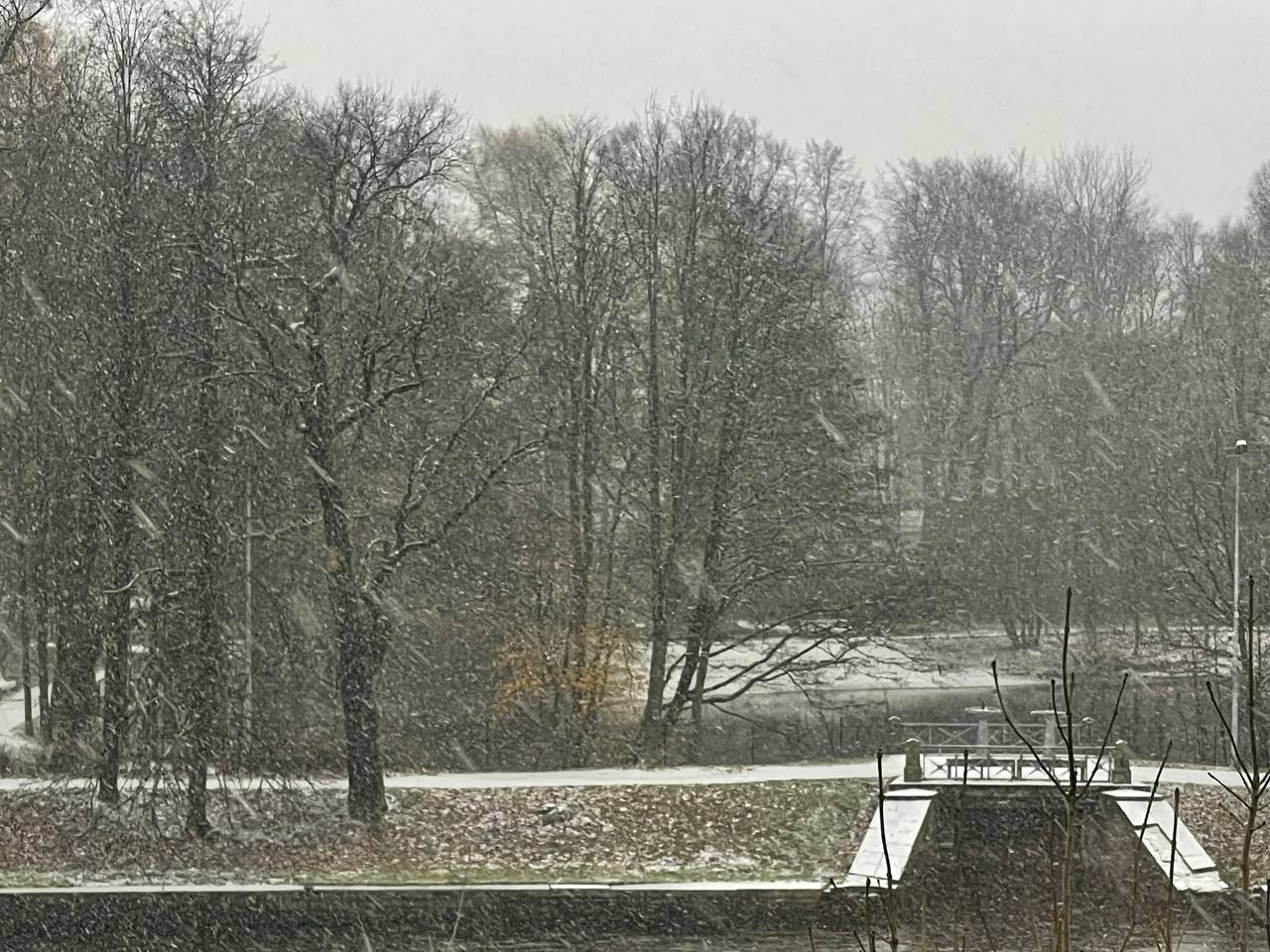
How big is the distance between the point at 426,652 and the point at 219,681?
8.17m

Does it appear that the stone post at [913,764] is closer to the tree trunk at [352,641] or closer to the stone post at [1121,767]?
the stone post at [1121,767]

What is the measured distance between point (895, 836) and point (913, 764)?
10.0ft

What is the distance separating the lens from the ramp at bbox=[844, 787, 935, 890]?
1961cm

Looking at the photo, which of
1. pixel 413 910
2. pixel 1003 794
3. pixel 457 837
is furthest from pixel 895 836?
pixel 413 910

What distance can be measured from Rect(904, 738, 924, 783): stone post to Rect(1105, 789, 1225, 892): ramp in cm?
→ 277

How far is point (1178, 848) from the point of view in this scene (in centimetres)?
1925

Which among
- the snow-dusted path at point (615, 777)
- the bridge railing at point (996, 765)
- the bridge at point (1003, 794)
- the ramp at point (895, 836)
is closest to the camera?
the ramp at point (895, 836)

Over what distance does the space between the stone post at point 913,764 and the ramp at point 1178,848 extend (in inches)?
109

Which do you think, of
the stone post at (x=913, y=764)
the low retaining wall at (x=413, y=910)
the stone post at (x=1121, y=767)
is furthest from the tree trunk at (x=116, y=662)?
the stone post at (x=1121, y=767)

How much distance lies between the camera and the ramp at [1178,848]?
19344 millimetres

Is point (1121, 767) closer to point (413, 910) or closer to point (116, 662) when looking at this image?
point (413, 910)

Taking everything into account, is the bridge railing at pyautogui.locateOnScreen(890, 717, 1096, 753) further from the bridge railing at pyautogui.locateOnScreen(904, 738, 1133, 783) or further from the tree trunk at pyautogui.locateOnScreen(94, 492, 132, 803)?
the tree trunk at pyautogui.locateOnScreen(94, 492, 132, 803)

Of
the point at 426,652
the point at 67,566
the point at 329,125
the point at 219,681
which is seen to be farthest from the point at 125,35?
the point at 426,652

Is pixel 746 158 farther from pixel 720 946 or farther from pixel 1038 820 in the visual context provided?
pixel 720 946
